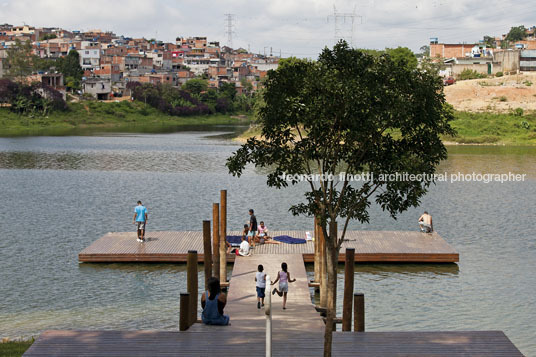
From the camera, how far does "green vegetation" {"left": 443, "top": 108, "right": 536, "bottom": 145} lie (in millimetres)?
80188

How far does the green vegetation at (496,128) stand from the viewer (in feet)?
263

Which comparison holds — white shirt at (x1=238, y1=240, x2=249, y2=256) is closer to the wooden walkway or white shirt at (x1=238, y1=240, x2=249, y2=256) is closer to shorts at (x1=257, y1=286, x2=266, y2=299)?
the wooden walkway

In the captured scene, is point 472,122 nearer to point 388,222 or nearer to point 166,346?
point 388,222

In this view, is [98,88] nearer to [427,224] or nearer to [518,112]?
[518,112]

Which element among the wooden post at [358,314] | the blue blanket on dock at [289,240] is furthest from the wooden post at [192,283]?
the blue blanket on dock at [289,240]

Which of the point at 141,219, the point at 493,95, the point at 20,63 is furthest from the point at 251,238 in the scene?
the point at 20,63

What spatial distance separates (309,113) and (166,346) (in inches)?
215

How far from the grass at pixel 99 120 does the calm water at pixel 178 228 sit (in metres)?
47.6

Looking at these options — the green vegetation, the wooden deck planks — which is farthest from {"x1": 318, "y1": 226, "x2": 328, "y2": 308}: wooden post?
the green vegetation

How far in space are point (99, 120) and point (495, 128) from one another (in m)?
68.8

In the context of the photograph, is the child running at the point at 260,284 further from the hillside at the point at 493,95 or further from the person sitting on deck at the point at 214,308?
the hillside at the point at 493,95

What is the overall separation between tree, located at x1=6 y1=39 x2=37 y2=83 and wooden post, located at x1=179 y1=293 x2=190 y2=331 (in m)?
118

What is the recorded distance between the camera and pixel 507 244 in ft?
97.9

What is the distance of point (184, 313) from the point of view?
16609 millimetres
